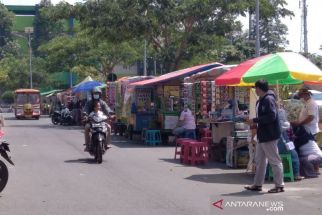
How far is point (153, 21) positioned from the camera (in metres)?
31.2

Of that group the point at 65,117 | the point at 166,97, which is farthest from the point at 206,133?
the point at 65,117

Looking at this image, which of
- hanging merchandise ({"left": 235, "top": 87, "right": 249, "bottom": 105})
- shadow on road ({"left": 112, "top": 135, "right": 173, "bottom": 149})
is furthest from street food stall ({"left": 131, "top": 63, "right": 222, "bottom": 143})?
hanging merchandise ({"left": 235, "top": 87, "right": 249, "bottom": 105})

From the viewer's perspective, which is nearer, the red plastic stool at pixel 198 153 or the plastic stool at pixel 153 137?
the red plastic stool at pixel 198 153

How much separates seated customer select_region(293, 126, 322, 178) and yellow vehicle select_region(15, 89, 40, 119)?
37512 millimetres

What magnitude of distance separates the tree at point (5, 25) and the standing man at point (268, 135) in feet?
240

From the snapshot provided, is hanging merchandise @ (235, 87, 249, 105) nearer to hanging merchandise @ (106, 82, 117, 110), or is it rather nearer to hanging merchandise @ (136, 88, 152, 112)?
hanging merchandise @ (136, 88, 152, 112)

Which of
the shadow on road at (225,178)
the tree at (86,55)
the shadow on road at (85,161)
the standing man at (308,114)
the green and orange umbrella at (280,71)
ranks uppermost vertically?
the tree at (86,55)

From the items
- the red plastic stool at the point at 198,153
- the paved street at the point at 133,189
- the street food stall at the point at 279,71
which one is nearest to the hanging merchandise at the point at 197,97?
the paved street at the point at 133,189

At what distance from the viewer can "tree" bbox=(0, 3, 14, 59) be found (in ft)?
262

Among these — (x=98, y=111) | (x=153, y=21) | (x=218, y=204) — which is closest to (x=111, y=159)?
(x=98, y=111)

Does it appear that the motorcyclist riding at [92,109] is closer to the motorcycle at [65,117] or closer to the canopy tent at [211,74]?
the canopy tent at [211,74]

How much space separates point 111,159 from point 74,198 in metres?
6.17

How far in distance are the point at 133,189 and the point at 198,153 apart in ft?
13.6

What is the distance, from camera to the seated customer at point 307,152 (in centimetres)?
1209
